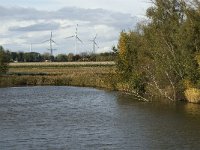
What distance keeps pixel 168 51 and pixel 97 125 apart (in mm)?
22140

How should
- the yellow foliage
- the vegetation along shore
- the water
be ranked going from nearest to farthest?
1. the water
2. the yellow foliage
3. the vegetation along shore

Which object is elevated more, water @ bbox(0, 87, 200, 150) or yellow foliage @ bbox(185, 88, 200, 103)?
yellow foliage @ bbox(185, 88, 200, 103)

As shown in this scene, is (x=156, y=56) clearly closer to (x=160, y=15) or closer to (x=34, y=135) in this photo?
(x=160, y=15)

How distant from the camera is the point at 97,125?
36.9 meters

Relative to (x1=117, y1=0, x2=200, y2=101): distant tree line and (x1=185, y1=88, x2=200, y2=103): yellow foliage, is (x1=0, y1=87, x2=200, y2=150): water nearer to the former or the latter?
(x1=185, y1=88, x2=200, y2=103): yellow foliage

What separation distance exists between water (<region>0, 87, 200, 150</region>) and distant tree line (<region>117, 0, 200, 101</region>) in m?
4.10

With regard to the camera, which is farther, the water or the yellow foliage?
the yellow foliage

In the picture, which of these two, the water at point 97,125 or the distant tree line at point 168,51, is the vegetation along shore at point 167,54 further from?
the water at point 97,125

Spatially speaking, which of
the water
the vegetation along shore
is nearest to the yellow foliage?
the vegetation along shore

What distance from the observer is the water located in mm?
29594

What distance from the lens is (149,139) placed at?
102 feet

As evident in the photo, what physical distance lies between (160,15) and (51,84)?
35.9m

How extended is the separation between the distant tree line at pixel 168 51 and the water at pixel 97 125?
4.10 m

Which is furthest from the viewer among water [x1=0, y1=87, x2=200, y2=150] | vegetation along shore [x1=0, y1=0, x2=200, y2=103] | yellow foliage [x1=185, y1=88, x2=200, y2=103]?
vegetation along shore [x1=0, y1=0, x2=200, y2=103]
